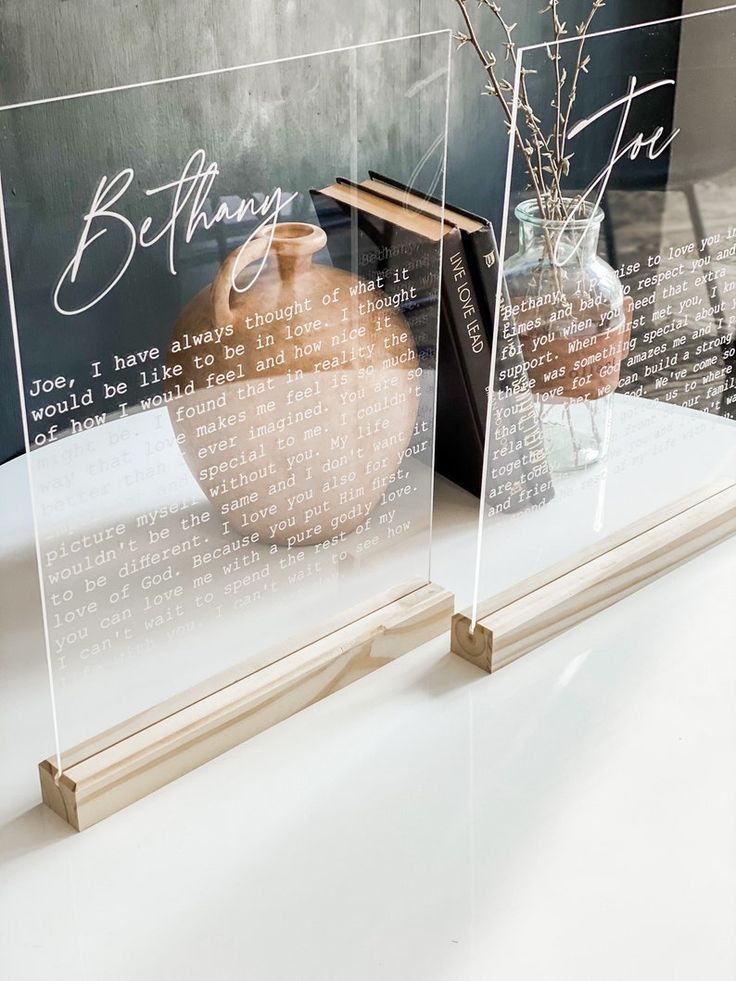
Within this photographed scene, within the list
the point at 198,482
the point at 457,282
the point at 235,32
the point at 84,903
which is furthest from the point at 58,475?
the point at 235,32

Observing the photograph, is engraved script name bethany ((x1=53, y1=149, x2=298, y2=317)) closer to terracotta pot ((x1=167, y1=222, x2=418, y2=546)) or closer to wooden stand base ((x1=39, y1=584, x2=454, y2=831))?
terracotta pot ((x1=167, y1=222, x2=418, y2=546))

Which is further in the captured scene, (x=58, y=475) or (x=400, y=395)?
(x=400, y=395)

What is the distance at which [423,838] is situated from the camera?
1.80ft

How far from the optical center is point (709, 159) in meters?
0.74

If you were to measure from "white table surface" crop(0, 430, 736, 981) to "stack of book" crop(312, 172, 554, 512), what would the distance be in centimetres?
13

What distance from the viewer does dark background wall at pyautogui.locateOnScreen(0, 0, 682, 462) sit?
108 centimetres

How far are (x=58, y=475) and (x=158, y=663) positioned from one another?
135 mm

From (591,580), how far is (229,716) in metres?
0.26

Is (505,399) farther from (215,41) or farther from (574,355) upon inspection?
(215,41)

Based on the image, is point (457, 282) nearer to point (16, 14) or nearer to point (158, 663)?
point (158, 663)

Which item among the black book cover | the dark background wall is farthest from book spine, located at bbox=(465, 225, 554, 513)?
the dark background wall

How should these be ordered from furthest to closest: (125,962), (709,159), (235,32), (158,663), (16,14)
Answer: (235,32) < (16,14) < (709,159) < (158,663) < (125,962)

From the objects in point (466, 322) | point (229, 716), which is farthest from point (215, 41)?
point (229, 716)

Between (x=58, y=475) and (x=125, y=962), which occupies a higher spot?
(x=58, y=475)
